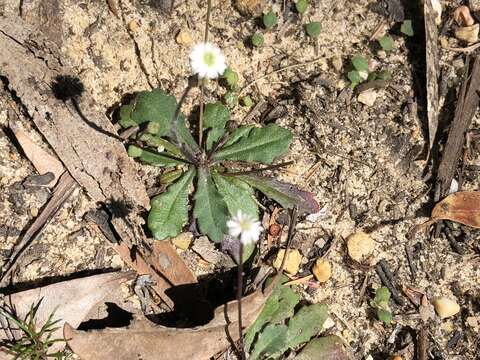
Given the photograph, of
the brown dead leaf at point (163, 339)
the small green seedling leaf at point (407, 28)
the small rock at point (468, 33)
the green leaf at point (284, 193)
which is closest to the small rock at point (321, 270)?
the green leaf at point (284, 193)

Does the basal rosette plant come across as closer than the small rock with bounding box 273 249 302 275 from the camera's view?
Yes

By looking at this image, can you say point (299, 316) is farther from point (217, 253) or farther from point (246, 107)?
point (246, 107)

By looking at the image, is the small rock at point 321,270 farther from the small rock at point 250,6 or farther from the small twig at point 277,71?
the small rock at point 250,6

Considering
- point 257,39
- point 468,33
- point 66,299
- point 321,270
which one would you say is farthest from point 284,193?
point 468,33

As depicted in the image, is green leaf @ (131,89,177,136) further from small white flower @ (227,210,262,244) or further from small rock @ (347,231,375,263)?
small rock @ (347,231,375,263)

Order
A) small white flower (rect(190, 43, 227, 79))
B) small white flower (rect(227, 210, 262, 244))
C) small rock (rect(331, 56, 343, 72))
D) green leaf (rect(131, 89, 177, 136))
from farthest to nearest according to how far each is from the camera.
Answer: small rock (rect(331, 56, 343, 72)) → green leaf (rect(131, 89, 177, 136)) → small white flower (rect(190, 43, 227, 79)) → small white flower (rect(227, 210, 262, 244))

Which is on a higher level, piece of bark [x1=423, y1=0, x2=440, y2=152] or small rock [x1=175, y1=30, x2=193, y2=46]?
small rock [x1=175, y1=30, x2=193, y2=46]

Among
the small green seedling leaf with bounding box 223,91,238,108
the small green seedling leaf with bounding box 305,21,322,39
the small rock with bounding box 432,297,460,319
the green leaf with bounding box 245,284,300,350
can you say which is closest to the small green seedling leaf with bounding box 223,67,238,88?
the small green seedling leaf with bounding box 223,91,238,108
